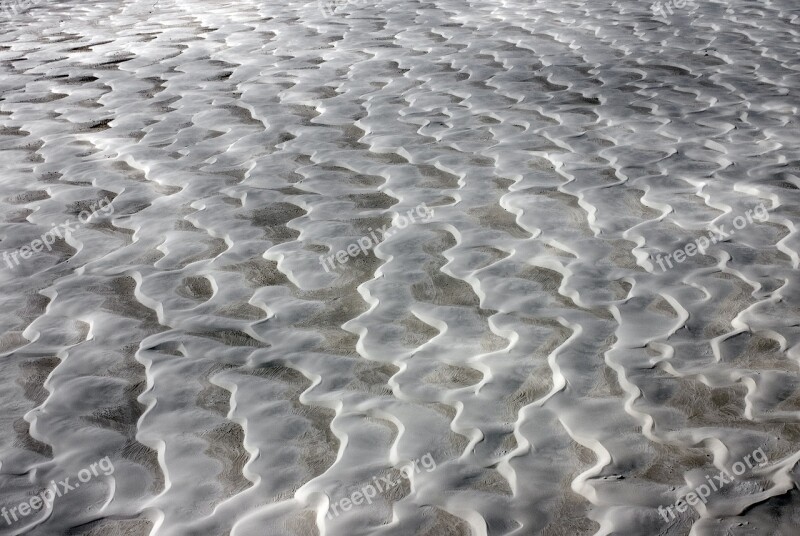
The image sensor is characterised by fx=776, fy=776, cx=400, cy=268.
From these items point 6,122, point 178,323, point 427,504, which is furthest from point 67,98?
point 427,504

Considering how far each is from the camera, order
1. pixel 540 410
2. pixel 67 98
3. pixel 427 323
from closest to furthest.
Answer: pixel 540 410 < pixel 427 323 < pixel 67 98

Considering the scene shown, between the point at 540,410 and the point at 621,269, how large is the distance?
0.71 metres

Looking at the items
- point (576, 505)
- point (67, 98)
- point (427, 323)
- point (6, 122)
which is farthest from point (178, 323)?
point (67, 98)

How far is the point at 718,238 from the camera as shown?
7.75 feet

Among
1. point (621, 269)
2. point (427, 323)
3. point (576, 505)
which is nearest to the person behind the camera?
point (576, 505)

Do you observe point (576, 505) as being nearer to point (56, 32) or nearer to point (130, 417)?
point (130, 417)

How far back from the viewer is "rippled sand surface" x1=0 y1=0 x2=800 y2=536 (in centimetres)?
148

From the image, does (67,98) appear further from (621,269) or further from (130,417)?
(621,269)

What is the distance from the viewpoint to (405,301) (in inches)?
82.9

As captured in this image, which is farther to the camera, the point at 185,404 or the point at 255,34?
the point at 255,34

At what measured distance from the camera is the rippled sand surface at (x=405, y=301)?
148 centimetres

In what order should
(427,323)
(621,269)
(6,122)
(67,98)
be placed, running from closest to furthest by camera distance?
(427,323)
(621,269)
(6,122)
(67,98)

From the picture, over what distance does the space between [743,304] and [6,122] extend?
320cm

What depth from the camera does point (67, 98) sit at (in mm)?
3898
